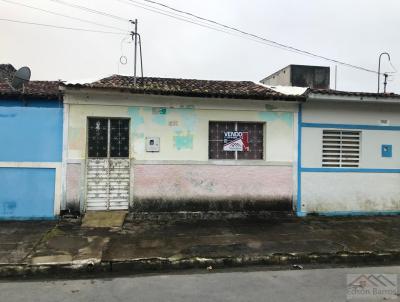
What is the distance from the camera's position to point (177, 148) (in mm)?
9719

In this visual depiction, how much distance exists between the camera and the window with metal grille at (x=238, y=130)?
1001cm

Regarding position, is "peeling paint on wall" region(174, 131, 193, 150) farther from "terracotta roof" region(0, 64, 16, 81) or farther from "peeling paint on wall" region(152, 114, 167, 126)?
"terracotta roof" region(0, 64, 16, 81)

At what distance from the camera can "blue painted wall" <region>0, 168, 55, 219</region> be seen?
907cm

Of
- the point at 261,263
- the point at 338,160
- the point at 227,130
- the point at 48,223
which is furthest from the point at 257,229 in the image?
the point at 48,223

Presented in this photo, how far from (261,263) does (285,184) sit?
148 inches

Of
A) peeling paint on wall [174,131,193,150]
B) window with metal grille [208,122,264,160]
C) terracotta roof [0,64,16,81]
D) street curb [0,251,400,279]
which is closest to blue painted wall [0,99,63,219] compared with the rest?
peeling paint on wall [174,131,193,150]

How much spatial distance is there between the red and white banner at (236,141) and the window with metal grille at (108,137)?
A: 8.31 feet

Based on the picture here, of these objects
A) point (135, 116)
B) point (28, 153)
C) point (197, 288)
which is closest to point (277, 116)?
point (135, 116)

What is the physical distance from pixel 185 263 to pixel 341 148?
6.10 m

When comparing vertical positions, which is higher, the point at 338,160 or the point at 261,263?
the point at 338,160

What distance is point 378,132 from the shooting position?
10.8 m

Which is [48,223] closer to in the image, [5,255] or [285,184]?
[5,255]

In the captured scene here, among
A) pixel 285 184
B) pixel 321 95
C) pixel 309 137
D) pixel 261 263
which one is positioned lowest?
pixel 261 263
